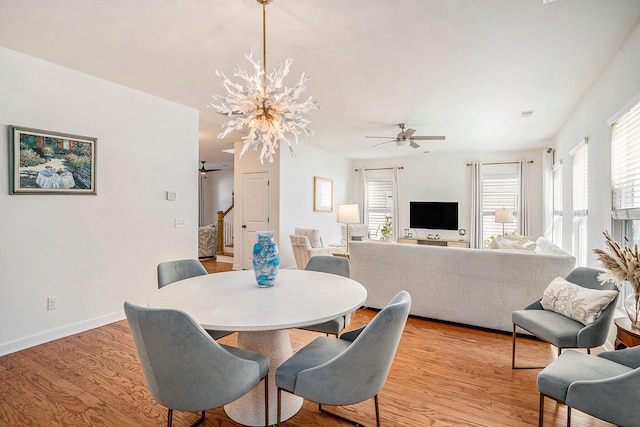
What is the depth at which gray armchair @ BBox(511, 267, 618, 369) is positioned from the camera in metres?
2.06

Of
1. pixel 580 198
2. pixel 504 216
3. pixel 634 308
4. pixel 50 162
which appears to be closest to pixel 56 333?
pixel 50 162

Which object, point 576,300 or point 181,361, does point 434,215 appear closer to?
point 576,300

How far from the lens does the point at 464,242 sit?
737cm

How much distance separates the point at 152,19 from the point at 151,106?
5.61 ft

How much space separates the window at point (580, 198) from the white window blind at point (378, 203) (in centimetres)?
429

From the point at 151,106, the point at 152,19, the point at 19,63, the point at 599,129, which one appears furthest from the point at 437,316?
the point at 19,63

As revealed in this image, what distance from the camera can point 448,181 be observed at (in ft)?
25.4

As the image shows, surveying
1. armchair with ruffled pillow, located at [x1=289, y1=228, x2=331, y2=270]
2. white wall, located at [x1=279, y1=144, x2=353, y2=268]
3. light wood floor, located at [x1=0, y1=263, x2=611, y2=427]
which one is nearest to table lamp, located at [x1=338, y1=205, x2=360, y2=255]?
armchair with ruffled pillow, located at [x1=289, y1=228, x2=331, y2=270]

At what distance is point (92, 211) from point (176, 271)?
4.91 feet

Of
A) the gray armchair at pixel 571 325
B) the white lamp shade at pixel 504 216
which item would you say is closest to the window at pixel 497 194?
the white lamp shade at pixel 504 216

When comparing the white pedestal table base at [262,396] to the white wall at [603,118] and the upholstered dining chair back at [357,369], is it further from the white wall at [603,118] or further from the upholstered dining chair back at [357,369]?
the white wall at [603,118]

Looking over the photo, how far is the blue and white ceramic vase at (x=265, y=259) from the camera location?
2.00 meters

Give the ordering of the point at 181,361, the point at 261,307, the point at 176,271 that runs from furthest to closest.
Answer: the point at 176,271 < the point at 261,307 < the point at 181,361

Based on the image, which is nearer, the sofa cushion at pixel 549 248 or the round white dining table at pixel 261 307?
the round white dining table at pixel 261 307
